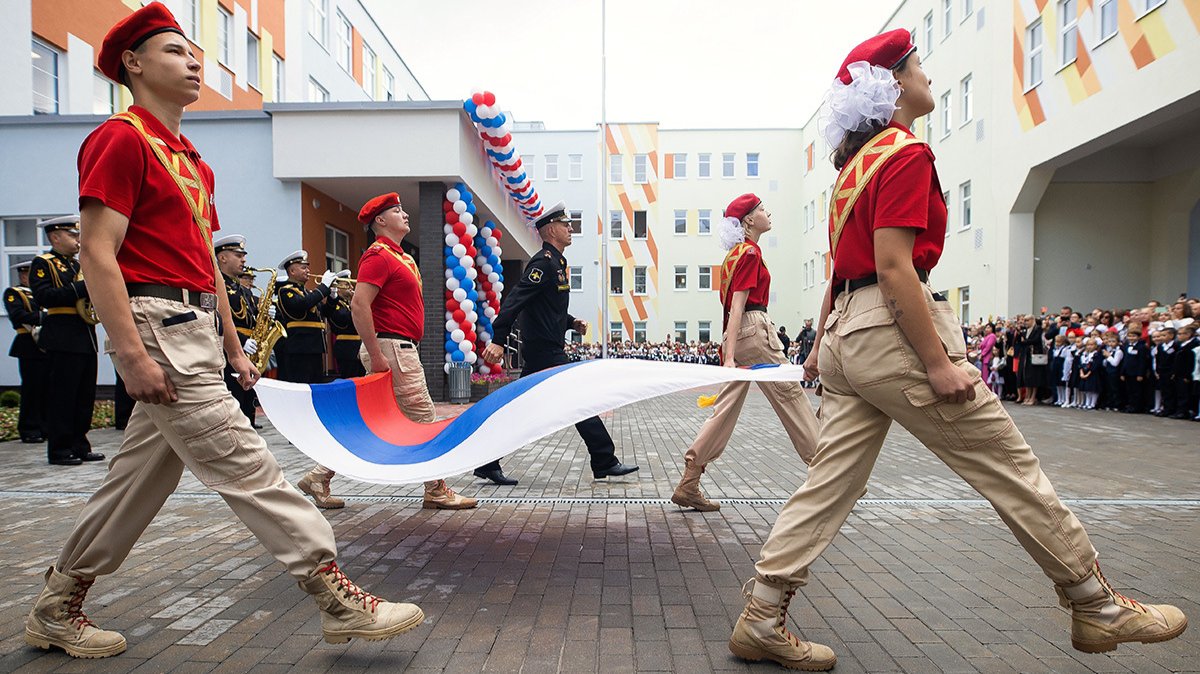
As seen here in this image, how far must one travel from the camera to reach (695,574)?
4.04 m

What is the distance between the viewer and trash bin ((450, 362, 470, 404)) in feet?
51.4

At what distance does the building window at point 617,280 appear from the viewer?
52750 mm

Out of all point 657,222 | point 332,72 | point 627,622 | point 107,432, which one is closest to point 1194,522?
point 627,622

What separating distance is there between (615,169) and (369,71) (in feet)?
67.8

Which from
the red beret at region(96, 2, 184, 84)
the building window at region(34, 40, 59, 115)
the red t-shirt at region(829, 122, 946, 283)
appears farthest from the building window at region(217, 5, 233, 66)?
the red t-shirt at region(829, 122, 946, 283)

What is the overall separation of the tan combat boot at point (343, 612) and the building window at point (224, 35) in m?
25.7

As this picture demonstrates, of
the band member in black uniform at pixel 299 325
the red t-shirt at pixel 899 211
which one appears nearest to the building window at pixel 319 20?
the band member in black uniform at pixel 299 325

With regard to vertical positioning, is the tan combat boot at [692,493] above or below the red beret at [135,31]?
below

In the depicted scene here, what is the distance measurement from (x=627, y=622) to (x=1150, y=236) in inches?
1057

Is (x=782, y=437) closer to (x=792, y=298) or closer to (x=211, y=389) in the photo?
(x=211, y=389)

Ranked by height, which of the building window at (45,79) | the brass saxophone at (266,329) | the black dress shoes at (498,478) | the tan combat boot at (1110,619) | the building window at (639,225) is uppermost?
the building window at (639,225)

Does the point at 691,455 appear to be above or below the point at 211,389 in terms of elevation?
below

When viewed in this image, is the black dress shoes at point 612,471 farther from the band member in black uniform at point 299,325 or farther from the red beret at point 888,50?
the band member in black uniform at point 299,325

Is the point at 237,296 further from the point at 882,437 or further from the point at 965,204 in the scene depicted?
the point at 965,204
